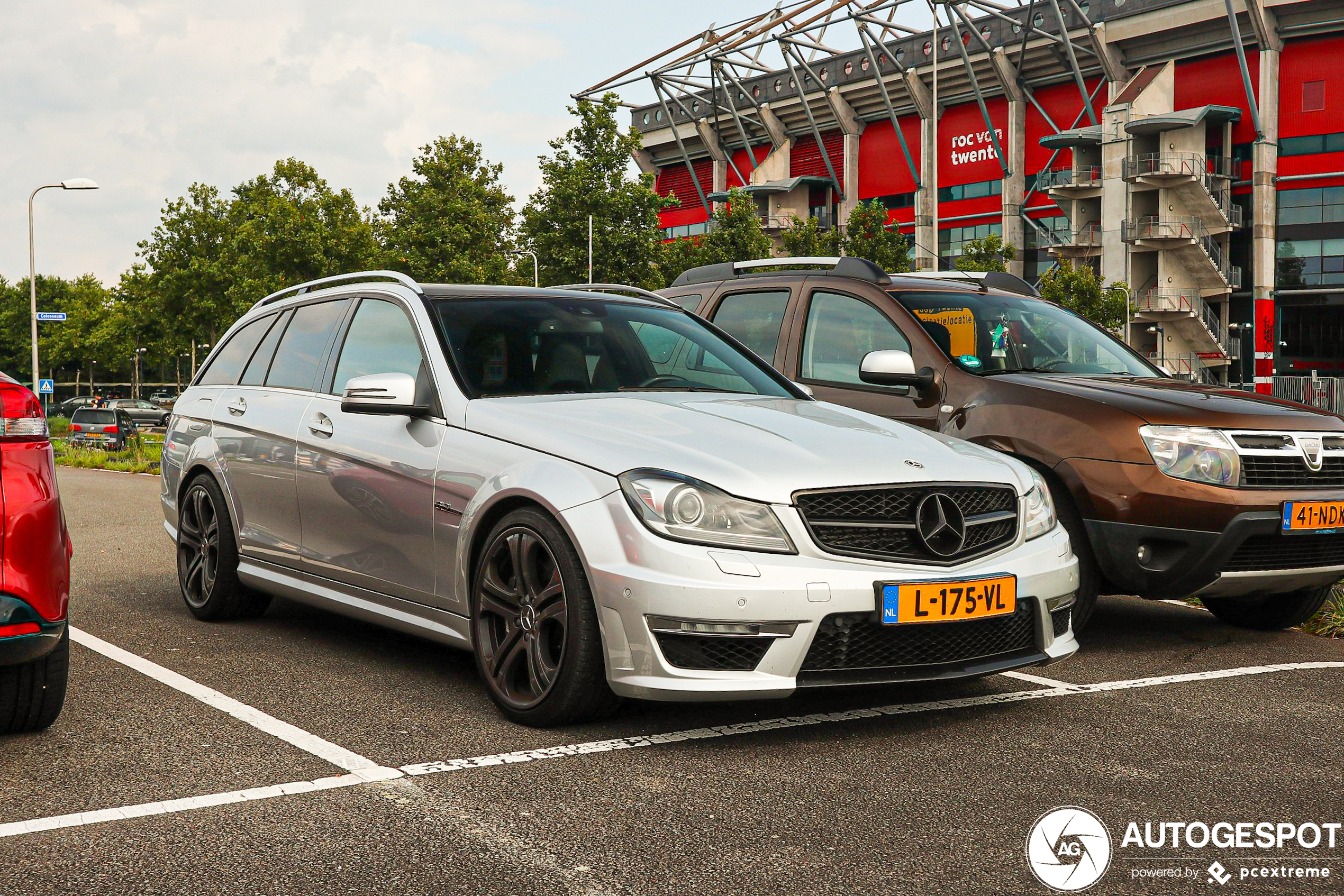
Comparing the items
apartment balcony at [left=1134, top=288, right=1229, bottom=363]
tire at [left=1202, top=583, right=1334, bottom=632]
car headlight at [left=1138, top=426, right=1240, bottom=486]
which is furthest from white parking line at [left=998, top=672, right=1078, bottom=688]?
apartment balcony at [left=1134, top=288, right=1229, bottom=363]

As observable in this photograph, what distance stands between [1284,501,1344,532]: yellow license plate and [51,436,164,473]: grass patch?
21.1m

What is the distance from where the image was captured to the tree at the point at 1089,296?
144 feet

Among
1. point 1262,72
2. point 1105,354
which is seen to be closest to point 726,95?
point 1262,72

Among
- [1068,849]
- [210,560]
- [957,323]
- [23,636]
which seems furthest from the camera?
[957,323]

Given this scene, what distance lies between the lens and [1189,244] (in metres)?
48.0

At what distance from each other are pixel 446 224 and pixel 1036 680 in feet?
140

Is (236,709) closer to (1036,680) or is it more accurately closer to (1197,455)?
(1036,680)

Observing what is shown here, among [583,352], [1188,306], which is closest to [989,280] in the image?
[583,352]

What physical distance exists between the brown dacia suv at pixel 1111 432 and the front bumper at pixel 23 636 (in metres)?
3.75

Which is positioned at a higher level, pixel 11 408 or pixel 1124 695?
pixel 11 408

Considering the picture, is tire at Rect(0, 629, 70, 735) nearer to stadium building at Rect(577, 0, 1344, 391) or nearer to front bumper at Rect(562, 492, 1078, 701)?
front bumper at Rect(562, 492, 1078, 701)

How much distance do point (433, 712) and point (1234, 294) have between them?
1957 inches

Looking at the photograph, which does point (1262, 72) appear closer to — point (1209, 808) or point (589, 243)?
point (589, 243)

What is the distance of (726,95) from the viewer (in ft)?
214
